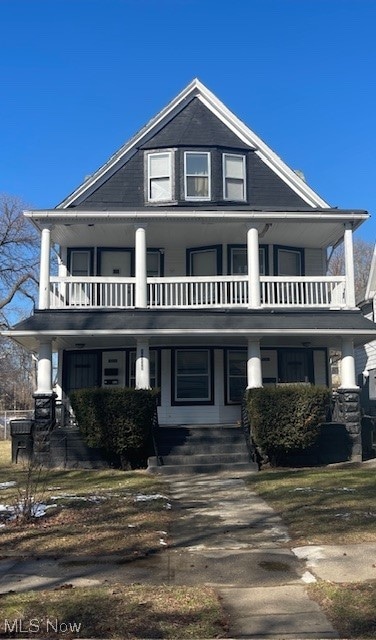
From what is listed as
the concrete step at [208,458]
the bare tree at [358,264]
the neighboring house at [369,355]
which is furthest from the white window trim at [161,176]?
the bare tree at [358,264]

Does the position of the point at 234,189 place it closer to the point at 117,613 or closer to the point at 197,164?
the point at 197,164

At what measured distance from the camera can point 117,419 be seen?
1388 cm

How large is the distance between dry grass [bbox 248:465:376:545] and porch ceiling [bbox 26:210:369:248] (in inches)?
263

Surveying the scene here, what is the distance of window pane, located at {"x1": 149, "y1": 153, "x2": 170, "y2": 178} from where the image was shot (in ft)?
60.2

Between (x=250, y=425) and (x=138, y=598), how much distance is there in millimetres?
9386

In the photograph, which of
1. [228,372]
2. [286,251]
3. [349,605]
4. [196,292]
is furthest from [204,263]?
[349,605]

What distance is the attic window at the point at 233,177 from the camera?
60.0 feet

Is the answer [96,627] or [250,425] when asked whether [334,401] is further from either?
[96,627]

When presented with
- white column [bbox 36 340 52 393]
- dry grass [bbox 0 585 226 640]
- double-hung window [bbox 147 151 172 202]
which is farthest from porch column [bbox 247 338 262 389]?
dry grass [bbox 0 585 226 640]

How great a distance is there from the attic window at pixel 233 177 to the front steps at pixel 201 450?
7.10 m

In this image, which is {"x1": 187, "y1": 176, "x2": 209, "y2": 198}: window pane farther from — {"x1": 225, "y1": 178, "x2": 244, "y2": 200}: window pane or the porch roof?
the porch roof

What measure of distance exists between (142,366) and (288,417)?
393 centimetres

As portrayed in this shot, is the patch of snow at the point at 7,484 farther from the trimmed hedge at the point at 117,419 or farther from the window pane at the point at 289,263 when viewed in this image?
the window pane at the point at 289,263

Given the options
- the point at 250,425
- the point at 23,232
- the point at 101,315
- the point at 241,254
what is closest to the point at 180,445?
the point at 250,425
